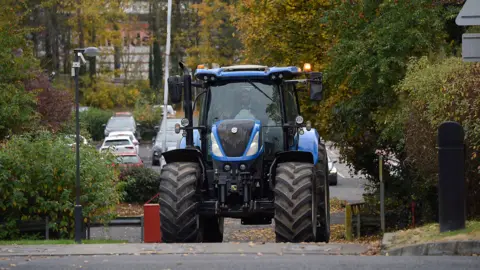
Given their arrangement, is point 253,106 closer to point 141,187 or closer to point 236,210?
point 236,210

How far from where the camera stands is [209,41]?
7525cm

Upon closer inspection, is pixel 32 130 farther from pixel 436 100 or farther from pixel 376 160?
pixel 436 100

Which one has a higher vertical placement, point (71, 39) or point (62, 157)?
point (71, 39)

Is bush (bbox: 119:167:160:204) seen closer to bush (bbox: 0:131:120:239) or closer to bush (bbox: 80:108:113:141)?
bush (bbox: 0:131:120:239)

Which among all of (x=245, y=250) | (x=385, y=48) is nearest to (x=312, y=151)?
(x=245, y=250)

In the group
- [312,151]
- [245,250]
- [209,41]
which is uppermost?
[209,41]

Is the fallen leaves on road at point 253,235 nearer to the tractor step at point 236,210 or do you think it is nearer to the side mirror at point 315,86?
the side mirror at point 315,86

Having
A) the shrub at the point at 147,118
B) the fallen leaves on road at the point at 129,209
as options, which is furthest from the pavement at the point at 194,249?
the shrub at the point at 147,118

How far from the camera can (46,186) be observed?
22281 mm

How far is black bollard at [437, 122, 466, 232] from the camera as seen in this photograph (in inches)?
520

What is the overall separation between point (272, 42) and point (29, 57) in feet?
25.9

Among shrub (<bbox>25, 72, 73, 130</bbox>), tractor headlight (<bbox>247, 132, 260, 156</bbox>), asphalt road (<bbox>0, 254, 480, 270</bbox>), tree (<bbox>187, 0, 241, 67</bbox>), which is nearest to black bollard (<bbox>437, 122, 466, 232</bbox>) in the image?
asphalt road (<bbox>0, 254, 480, 270</bbox>)

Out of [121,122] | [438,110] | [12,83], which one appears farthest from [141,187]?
[121,122]

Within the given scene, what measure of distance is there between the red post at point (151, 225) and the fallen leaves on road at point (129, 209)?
9471 mm
